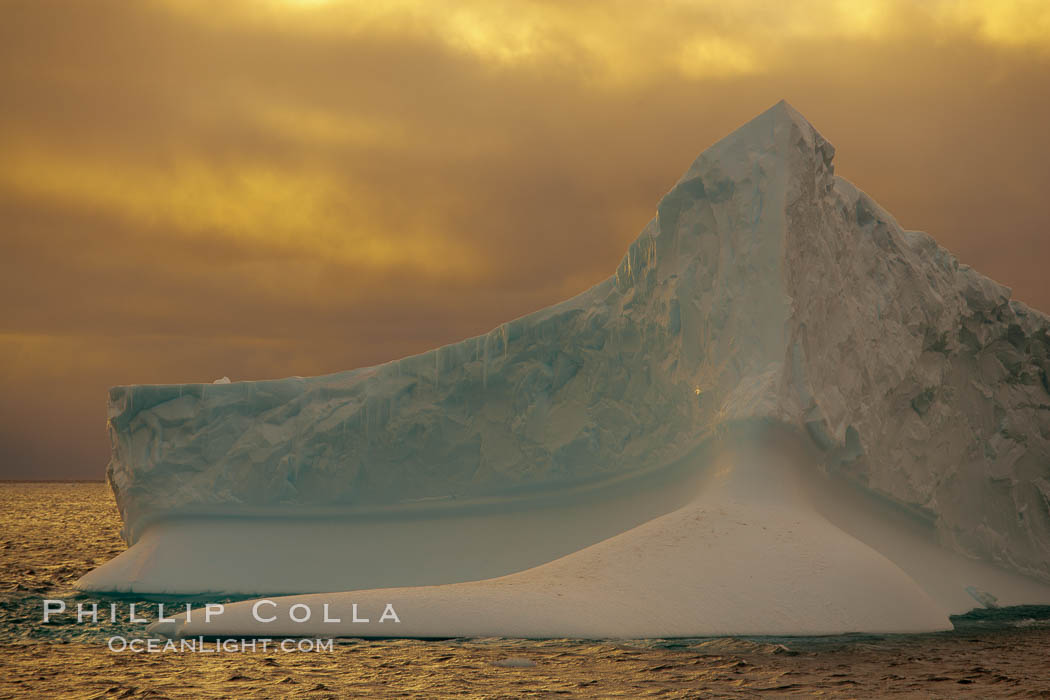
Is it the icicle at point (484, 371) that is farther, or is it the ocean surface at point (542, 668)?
the icicle at point (484, 371)

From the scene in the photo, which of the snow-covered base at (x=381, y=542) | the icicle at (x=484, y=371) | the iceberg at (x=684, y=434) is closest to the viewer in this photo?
the iceberg at (x=684, y=434)

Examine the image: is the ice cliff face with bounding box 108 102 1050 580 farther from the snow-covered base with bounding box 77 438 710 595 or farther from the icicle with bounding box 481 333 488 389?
the snow-covered base with bounding box 77 438 710 595

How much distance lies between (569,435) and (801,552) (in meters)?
5.30

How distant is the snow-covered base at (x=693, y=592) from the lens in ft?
33.2

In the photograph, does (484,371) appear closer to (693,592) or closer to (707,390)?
(707,390)

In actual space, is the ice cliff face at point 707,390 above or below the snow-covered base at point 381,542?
above

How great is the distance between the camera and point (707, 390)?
14336 mm

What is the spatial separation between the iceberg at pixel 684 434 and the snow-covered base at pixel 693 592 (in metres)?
0.07

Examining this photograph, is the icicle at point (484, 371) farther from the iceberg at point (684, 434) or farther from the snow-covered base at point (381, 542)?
the snow-covered base at point (381, 542)

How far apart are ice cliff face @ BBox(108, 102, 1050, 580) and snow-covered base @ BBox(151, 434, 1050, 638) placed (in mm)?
1294

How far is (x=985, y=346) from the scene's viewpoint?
1662cm

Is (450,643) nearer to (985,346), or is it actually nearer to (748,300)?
(748,300)

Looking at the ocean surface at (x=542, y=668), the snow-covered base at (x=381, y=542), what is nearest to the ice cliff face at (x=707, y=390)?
the snow-covered base at (x=381, y=542)

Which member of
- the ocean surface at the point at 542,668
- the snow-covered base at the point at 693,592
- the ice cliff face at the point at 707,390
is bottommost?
the ocean surface at the point at 542,668
